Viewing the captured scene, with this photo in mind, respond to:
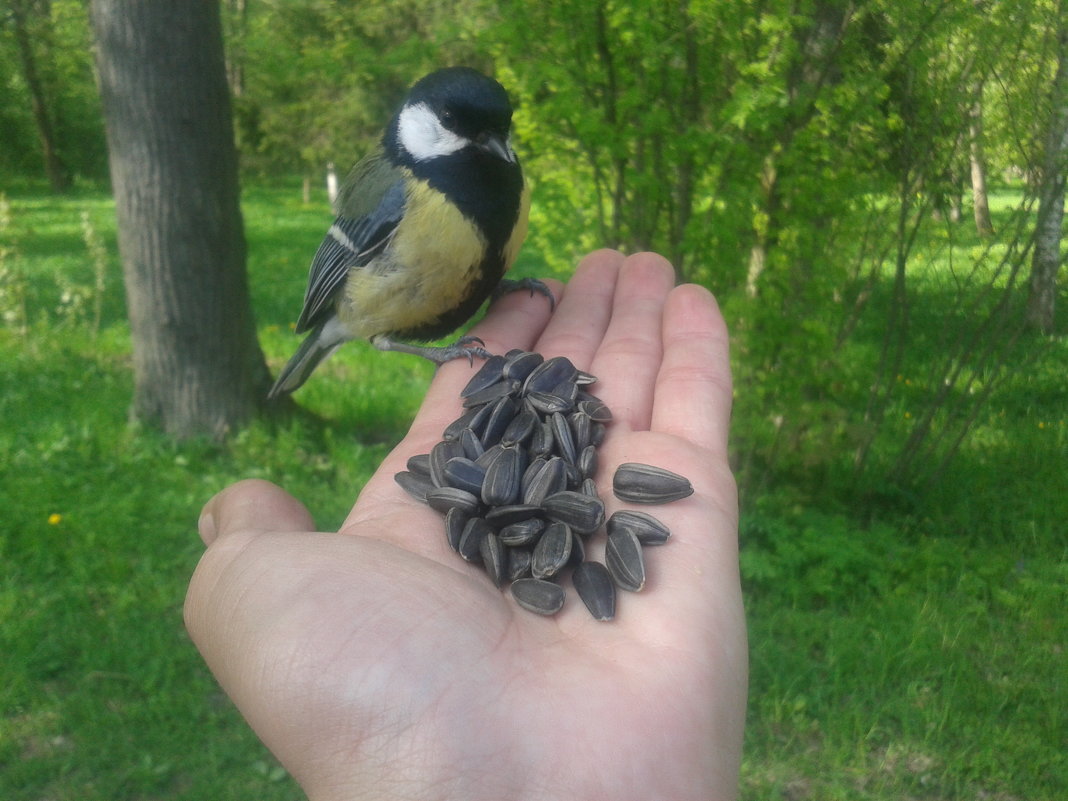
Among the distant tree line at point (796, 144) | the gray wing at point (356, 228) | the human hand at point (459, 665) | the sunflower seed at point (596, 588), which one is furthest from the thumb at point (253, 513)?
the distant tree line at point (796, 144)

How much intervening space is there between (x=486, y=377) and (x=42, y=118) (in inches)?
795

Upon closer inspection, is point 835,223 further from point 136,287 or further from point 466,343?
point 136,287

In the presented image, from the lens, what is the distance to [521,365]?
7.64 feet

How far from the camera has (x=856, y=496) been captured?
3.76 metres

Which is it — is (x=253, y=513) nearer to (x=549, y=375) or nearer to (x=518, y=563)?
(x=518, y=563)

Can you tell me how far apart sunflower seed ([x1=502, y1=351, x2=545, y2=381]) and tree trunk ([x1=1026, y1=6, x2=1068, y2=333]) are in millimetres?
2156

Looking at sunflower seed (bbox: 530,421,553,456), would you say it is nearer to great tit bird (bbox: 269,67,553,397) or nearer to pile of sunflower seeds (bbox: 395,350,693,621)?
pile of sunflower seeds (bbox: 395,350,693,621)

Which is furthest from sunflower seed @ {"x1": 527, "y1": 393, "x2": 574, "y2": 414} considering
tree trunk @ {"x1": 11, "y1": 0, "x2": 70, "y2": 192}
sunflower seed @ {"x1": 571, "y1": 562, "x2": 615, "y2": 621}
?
tree trunk @ {"x1": 11, "y1": 0, "x2": 70, "y2": 192}

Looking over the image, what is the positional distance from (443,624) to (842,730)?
175 centimetres

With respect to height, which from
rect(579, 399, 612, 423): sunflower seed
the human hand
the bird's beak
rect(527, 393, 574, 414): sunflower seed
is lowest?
the human hand

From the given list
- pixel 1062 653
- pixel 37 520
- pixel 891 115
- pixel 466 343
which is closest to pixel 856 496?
pixel 1062 653

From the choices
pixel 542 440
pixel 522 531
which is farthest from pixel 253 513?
pixel 542 440

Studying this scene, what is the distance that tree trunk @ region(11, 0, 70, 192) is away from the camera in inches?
638

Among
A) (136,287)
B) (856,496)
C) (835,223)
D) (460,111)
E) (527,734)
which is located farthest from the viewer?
(136,287)
